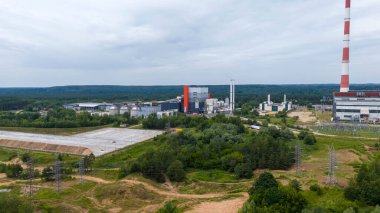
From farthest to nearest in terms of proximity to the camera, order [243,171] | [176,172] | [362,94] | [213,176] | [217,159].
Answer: [362,94] < [217,159] < [213,176] < [243,171] < [176,172]

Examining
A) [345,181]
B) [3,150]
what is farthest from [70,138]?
[345,181]

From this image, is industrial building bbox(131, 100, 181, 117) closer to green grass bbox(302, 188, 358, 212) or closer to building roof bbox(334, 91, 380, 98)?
building roof bbox(334, 91, 380, 98)

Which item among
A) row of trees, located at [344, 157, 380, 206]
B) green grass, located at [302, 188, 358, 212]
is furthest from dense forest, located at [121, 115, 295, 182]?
row of trees, located at [344, 157, 380, 206]

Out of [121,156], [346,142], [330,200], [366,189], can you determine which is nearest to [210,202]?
[330,200]

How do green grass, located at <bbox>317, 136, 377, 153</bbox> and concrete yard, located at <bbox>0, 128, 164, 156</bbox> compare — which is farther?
concrete yard, located at <bbox>0, 128, 164, 156</bbox>

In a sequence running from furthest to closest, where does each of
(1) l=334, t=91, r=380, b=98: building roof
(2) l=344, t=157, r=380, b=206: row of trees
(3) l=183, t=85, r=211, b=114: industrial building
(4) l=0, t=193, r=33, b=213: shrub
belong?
(3) l=183, t=85, r=211, b=114: industrial building, (1) l=334, t=91, r=380, b=98: building roof, (2) l=344, t=157, r=380, b=206: row of trees, (4) l=0, t=193, r=33, b=213: shrub

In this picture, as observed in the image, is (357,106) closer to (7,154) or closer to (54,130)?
(54,130)

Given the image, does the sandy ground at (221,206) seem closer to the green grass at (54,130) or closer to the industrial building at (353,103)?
the green grass at (54,130)
